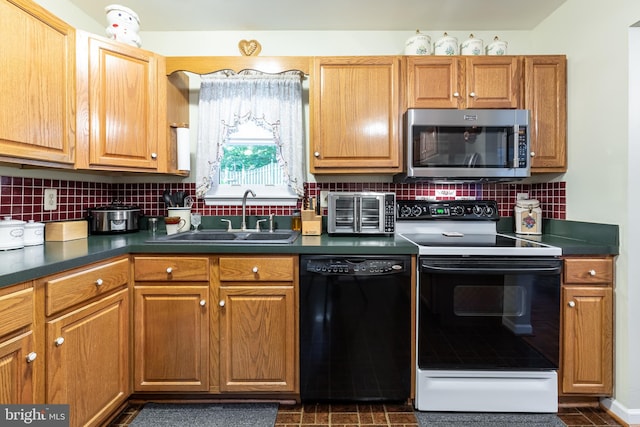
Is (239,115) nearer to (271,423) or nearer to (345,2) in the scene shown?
(345,2)

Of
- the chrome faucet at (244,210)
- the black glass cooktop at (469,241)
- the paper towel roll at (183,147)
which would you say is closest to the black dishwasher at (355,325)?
the black glass cooktop at (469,241)

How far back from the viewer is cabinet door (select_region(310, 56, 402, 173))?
2.01 metres

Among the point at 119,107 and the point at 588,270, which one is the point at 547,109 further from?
the point at 119,107

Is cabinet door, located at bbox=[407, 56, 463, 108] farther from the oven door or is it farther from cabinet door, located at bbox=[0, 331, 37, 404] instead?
cabinet door, located at bbox=[0, 331, 37, 404]

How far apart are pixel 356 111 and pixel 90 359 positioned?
187 cm

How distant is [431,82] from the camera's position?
201 centimetres

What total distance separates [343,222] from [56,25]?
1.79 m

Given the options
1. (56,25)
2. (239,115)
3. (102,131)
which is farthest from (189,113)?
(56,25)

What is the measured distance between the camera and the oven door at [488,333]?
165cm

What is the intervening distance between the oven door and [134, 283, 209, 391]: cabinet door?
1.14m

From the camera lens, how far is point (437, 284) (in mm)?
1646

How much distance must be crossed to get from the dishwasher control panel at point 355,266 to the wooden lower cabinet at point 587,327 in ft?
2.95

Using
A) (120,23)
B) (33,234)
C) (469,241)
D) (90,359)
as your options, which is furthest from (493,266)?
(120,23)

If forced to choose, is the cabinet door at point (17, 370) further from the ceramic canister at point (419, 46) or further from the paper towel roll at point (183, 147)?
the ceramic canister at point (419, 46)
